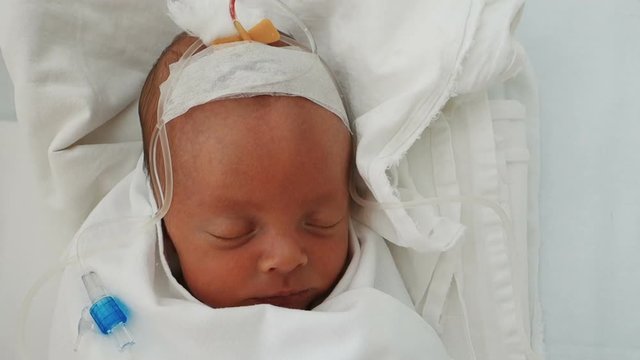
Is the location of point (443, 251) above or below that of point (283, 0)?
below

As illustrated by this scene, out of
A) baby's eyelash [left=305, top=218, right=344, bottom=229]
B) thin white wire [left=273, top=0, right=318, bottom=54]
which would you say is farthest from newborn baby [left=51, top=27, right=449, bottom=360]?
thin white wire [left=273, top=0, right=318, bottom=54]

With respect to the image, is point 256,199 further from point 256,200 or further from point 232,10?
point 232,10

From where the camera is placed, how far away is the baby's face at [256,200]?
112cm

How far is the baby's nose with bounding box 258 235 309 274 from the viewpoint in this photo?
110 cm

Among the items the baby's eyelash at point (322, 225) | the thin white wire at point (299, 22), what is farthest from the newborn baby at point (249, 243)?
the thin white wire at point (299, 22)

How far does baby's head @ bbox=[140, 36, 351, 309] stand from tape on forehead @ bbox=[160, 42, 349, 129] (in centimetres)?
1

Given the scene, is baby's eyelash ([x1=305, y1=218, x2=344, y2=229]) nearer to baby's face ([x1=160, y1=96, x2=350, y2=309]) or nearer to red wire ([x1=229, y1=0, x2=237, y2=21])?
baby's face ([x1=160, y1=96, x2=350, y2=309])

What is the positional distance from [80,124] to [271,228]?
1.46 ft

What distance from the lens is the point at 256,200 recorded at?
1.12 m

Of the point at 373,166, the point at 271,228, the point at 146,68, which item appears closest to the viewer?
the point at 271,228

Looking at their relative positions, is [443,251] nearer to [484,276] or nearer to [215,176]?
[484,276]

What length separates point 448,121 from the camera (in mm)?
1359

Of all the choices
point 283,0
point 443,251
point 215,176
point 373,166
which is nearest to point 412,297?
point 443,251

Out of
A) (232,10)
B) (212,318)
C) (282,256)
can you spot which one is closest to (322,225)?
(282,256)
